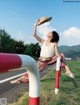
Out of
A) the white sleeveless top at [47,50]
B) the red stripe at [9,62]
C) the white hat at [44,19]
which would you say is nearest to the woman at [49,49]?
the white sleeveless top at [47,50]

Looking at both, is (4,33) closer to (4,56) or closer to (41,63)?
(41,63)

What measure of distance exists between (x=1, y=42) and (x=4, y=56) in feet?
339

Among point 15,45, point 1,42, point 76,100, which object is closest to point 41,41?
point 76,100

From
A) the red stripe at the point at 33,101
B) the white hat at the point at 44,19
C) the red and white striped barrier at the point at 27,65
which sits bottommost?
the red stripe at the point at 33,101

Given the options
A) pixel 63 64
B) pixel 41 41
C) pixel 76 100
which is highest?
pixel 41 41

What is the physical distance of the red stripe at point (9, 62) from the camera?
7.11 ft

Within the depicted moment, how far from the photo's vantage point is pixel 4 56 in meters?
2.25

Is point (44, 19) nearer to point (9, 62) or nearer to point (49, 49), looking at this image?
point (49, 49)

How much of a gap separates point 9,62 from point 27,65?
26 centimetres

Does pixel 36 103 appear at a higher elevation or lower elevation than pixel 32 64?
lower

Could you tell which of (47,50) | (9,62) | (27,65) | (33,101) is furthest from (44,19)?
(9,62)

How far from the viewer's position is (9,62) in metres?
2.24

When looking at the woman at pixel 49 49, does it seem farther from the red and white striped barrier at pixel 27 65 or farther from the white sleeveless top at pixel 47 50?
the red and white striped barrier at pixel 27 65

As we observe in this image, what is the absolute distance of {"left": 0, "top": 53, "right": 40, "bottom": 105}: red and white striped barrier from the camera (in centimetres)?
221
